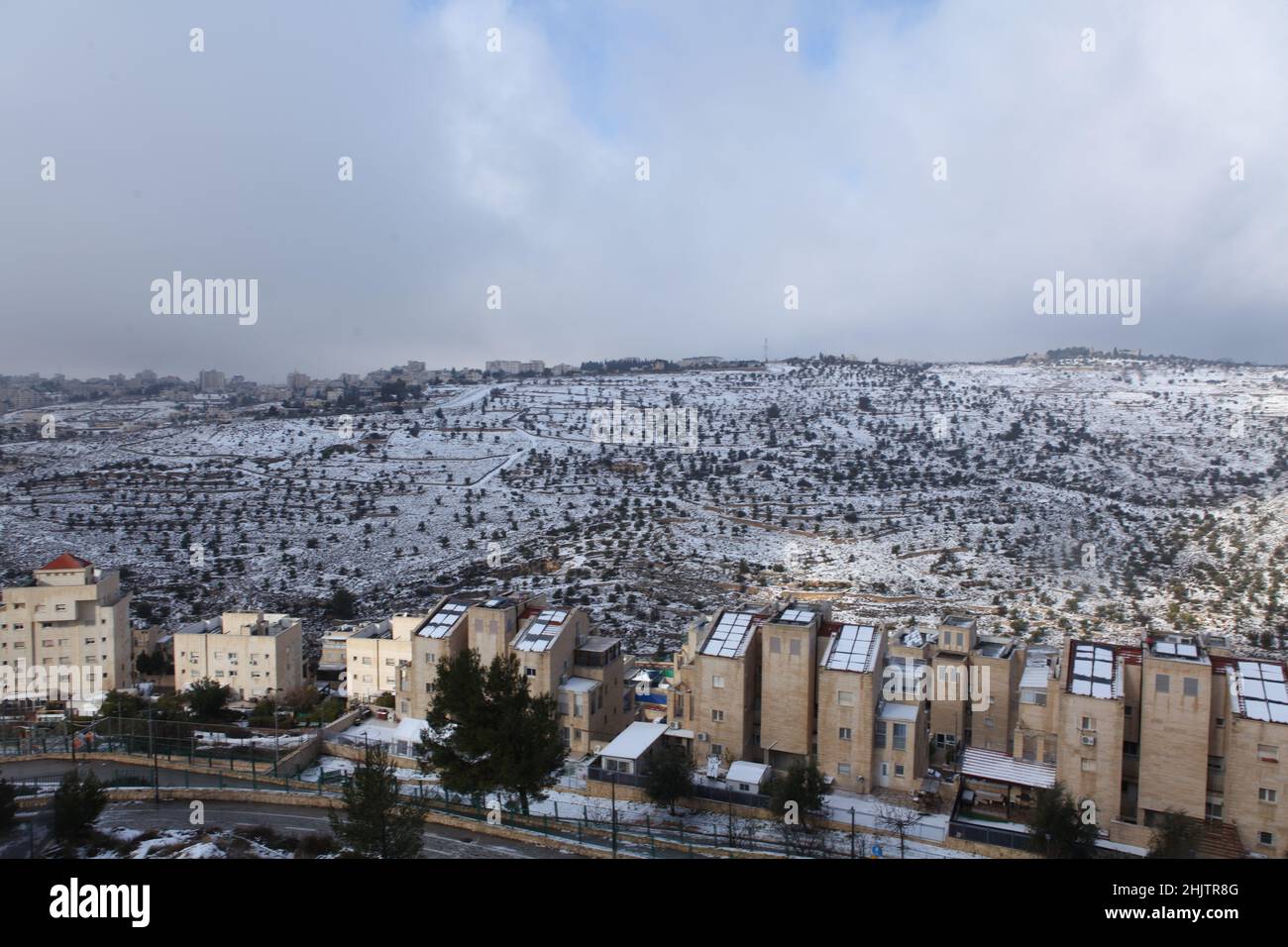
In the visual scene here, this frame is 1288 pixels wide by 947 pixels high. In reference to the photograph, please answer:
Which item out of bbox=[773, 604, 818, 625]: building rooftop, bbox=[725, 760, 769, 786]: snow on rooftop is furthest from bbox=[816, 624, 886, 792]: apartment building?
bbox=[725, 760, 769, 786]: snow on rooftop

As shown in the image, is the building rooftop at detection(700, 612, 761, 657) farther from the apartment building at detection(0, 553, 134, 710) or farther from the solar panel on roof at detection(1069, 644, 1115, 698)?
the apartment building at detection(0, 553, 134, 710)

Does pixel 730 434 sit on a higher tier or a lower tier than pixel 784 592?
higher

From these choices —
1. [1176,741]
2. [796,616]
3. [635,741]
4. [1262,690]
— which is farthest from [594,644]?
[1262,690]

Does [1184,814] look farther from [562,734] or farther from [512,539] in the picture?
[512,539]

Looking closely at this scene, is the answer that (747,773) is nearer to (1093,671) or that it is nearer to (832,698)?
(832,698)

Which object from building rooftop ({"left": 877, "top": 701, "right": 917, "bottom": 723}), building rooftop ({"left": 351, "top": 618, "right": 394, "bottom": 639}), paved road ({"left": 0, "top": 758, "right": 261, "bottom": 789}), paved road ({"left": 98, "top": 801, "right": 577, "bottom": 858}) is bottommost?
paved road ({"left": 0, "top": 758, "right": 261, "bottom": 789})
